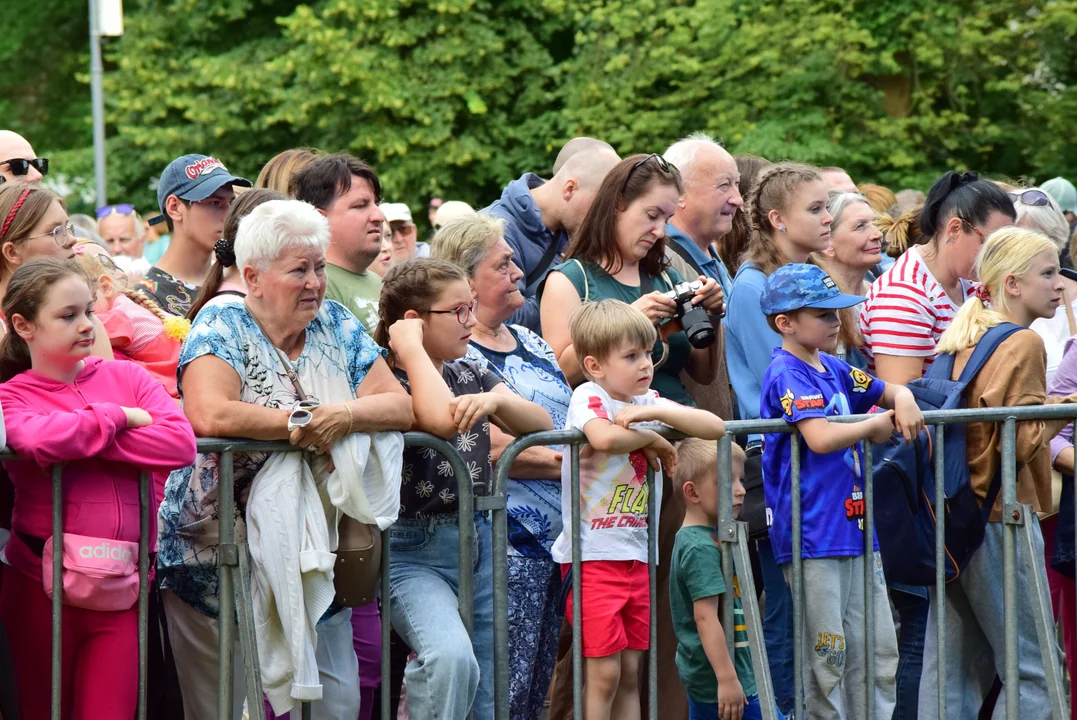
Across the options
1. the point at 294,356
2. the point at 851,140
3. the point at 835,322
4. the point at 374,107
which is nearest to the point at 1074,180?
the point at 851,140

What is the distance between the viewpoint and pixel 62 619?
414cm

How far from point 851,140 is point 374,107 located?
5915 mm

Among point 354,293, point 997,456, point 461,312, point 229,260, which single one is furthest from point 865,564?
point 229,260

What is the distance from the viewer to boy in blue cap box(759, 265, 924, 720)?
485cm

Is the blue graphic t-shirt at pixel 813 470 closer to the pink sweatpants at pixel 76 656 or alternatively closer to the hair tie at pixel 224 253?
the hair tie at pixel 224 253

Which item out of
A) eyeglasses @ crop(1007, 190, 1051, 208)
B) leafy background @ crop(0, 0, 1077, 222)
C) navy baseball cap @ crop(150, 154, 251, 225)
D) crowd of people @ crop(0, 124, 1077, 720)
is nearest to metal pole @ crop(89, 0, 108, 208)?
leafy background @ crop(0, 0, 1077, 222)

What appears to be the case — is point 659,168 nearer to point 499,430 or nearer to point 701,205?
point 701,205

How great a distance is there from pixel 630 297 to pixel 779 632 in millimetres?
1363

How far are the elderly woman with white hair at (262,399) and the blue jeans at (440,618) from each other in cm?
21

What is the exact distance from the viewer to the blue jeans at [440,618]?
4.41 m

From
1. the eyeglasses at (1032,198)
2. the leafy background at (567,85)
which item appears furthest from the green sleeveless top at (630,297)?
the leafy background at (567,85)

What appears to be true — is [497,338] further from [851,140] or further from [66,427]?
[851,140]

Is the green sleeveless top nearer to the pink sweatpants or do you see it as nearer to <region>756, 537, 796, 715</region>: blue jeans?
<region>756, 537, 796, 715</region>: blue jeans

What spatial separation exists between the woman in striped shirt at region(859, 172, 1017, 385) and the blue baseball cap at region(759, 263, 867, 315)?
0.76 m
